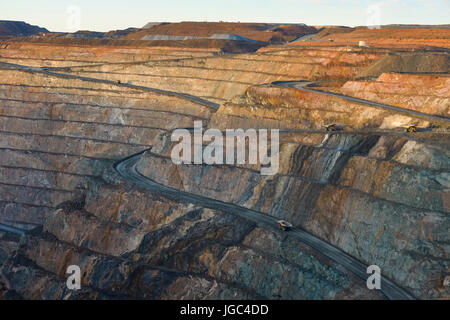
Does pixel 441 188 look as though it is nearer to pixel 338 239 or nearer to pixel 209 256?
pixel 338 239

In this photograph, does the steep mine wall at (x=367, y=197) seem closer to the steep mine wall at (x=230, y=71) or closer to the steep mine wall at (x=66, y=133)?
the steep mine wall at (x=66, y=133)

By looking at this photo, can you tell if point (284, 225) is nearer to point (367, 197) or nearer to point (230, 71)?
point (367, 197)

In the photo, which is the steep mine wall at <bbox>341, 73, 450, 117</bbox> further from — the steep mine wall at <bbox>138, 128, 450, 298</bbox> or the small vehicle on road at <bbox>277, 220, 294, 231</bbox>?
the small vehicle on road at <bbox>277, 220, 294, 231</bbox>

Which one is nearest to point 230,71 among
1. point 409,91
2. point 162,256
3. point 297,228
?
point 409,91

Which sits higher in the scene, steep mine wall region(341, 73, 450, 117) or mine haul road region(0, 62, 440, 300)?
steep mine wall region(341, 73, 450, 117)

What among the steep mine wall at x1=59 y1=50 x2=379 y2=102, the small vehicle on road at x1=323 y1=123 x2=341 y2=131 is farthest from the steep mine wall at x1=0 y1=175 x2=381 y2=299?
the steep mine wall at x1=59 y1=50 x2=379 y2=102

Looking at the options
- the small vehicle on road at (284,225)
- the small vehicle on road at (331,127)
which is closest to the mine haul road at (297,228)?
the small vehicle on road at (284,225)

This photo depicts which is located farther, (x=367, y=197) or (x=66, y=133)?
(x=66, y=133)
